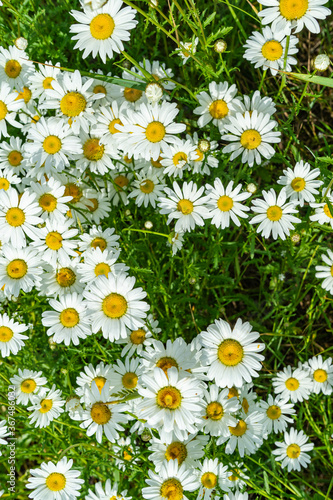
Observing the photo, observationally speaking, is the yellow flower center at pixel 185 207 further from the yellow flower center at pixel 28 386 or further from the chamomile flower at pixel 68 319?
the yellow flower center at pixel 28 386

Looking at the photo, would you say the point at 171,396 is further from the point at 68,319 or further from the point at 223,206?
the point at 223,206

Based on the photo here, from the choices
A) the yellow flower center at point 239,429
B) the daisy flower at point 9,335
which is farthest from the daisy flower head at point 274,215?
the daisy flower at point 9,335

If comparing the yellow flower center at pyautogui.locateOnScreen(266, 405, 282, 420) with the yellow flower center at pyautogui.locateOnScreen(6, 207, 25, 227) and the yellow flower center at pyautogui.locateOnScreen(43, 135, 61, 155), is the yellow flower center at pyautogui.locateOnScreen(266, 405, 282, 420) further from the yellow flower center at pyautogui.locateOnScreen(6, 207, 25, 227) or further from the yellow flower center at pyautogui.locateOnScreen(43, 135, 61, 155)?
the yellow flower center at pyautogui.locateOnScreen(43, 135, 61, 155)

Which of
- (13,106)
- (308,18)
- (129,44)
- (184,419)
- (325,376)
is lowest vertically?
(184,419)

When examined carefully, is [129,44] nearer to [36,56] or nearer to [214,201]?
[36,56]

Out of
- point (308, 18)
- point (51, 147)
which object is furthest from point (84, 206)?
point (308, 18)
